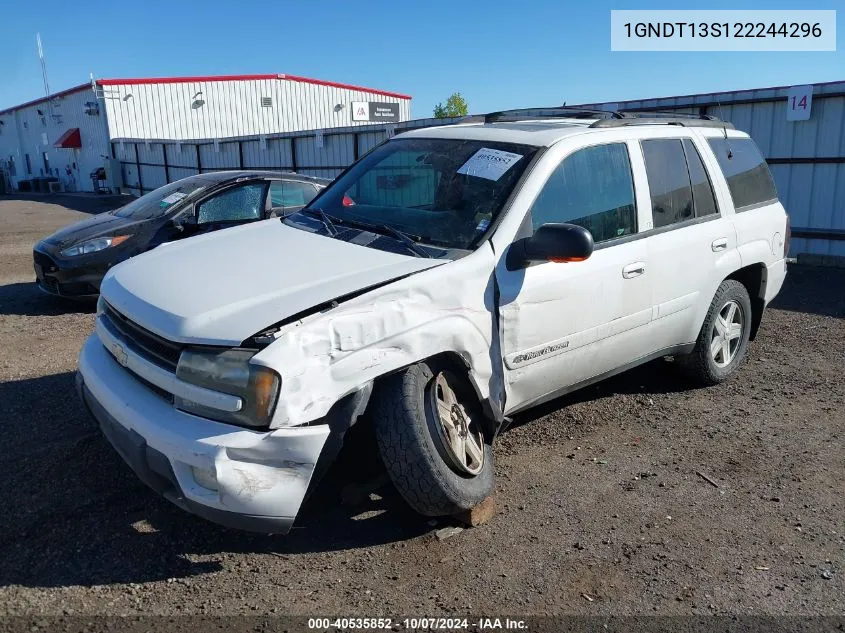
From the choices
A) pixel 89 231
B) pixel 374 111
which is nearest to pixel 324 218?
pixel 89 231

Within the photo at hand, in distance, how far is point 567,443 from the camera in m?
4.38

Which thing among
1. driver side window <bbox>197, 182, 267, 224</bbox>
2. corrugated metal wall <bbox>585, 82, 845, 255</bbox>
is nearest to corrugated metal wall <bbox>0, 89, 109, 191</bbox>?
driver side window <bbox>197, 182, 267, 224</bbox>

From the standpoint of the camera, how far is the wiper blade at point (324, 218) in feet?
12.9

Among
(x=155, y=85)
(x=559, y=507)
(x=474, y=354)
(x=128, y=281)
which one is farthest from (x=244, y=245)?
(x=155, y=85)

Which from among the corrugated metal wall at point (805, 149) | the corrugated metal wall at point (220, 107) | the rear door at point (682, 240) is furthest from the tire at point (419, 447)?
the corrugated metal wall at point (220, 107)

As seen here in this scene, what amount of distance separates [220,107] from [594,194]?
32.5 metres

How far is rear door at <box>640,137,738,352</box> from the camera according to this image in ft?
14.4

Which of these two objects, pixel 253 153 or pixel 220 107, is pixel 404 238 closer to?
pixel 253 153

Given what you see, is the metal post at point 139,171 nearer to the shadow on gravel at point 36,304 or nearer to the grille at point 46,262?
the shadow on gravel at point 36,304

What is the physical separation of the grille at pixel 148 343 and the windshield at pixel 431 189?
1309 mm

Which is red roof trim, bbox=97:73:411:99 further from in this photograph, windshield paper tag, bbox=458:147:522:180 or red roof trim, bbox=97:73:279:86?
windshield paper tag, bbox=458:147:522:180

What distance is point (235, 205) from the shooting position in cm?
805

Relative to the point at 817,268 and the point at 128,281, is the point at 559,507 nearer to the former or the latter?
the point at 128,281

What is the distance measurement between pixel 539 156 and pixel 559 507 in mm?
1864
